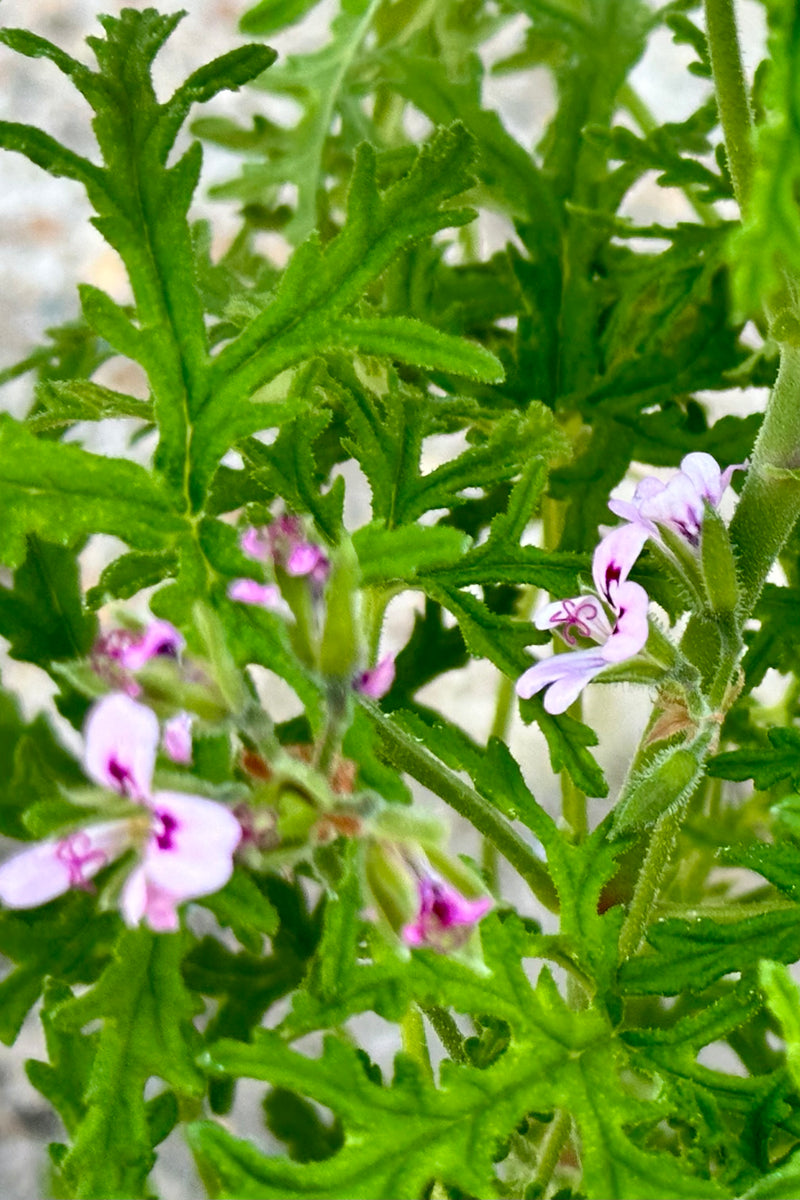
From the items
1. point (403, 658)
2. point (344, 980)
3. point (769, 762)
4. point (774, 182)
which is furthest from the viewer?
point (403, 658)

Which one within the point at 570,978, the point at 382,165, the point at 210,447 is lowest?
the point at 570,978

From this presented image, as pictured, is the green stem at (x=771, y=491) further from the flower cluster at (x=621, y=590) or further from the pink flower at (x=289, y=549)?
the pink flower at (x=289, y=549)

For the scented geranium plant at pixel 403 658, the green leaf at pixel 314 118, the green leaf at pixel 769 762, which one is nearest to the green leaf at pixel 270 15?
the scented geranium plant at pixel 403 658

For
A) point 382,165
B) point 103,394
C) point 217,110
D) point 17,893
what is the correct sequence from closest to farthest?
point 17,893 < point 103,394 < point 382,165 < point 217,110

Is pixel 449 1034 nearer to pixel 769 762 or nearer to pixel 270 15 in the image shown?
pixel 769 762

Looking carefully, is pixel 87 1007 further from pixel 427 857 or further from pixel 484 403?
pixel 484 403

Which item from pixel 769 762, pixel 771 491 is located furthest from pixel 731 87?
pixel 769 762

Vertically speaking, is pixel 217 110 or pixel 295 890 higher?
pixel 217 110

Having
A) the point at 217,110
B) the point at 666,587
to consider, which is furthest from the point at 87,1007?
the point at 217,110
